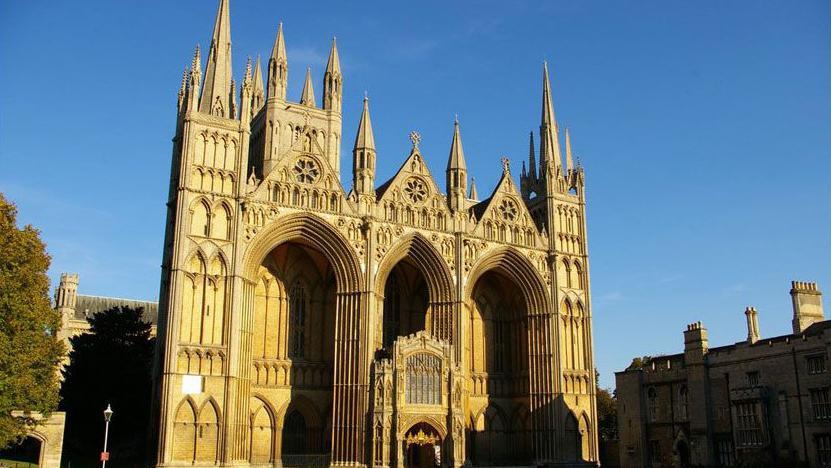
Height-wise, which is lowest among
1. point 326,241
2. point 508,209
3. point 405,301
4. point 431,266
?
point 405,301

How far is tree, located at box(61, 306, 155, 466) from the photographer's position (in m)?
44.3

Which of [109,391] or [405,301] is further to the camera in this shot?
[405,301]

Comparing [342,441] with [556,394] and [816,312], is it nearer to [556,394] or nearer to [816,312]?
[556,394]

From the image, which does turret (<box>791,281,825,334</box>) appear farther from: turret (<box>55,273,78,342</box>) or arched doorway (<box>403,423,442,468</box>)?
turret (<box>55,273,78,342</box>)

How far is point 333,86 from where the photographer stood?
59.9 metres

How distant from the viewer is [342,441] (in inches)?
1639

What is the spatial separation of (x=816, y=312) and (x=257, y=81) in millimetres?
42277

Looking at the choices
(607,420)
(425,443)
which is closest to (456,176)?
(425,443)

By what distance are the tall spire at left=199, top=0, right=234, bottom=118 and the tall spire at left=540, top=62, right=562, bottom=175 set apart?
2176 centimetres

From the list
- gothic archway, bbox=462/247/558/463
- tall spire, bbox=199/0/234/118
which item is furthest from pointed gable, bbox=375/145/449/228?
tall spire, bbox=199/0/234/118

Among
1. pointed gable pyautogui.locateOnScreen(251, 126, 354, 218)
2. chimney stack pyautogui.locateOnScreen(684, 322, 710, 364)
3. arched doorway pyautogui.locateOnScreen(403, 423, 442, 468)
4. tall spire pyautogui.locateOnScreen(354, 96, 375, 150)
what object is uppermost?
tall spire pyautogui.locateOnScreen(354, 96, 375, 150)

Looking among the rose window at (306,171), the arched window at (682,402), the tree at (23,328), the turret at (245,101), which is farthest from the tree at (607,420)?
the tree at (23,328)

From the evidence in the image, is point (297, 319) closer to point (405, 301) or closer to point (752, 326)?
point (405, 301)

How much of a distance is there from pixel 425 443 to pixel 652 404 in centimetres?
1474
